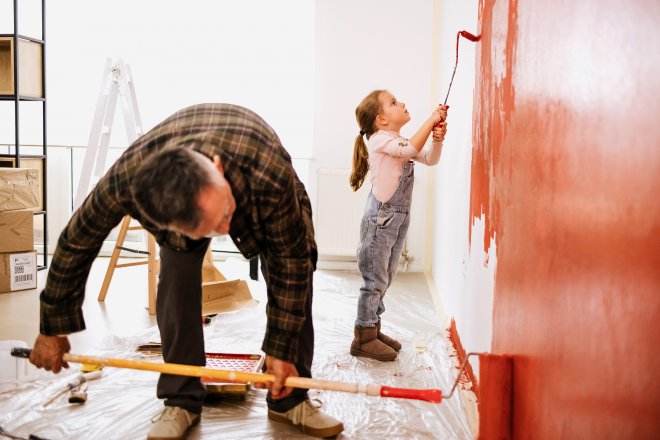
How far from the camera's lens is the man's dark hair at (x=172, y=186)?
1082 mm

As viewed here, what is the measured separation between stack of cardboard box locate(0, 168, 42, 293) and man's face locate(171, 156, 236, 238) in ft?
9.03

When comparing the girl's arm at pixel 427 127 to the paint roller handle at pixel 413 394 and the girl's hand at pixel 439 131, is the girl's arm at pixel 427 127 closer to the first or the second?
the girl's hand at pixel 439 131

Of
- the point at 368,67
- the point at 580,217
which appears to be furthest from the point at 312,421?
the point at 368,67

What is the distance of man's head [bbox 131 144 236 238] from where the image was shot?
3.56 feet

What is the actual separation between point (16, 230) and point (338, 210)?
77.9 inches

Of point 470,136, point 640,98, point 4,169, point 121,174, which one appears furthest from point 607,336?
point 4,169

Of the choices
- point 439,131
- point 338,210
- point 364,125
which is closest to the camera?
point 439,131

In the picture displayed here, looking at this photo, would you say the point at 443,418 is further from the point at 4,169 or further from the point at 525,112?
the point at 4,169

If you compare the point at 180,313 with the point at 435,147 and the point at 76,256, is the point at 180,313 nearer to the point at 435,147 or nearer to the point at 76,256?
the point at 76,256

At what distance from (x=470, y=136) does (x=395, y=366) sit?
0.88m

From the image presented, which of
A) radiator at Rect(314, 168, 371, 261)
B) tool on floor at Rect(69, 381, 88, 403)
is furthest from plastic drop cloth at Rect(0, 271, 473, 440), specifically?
radiator at Rect(314, 168, 371, 261)

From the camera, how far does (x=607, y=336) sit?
0.86m

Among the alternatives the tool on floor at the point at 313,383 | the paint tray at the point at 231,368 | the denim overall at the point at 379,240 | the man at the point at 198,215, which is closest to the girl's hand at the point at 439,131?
the denim overall at the point at 379,240

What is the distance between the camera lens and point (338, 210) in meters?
4.33
